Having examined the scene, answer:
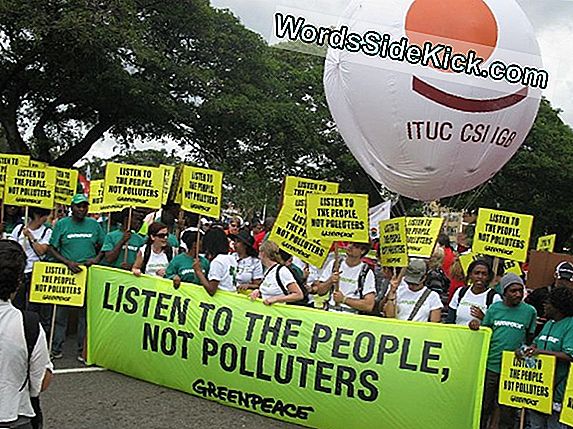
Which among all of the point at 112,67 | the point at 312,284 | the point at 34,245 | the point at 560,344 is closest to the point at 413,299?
the point at 312,284

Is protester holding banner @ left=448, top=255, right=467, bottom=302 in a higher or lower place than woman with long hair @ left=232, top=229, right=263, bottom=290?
higher

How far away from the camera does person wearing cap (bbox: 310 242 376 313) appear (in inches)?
261

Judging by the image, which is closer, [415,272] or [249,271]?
[415,272]

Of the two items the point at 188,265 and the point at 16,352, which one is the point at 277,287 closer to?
the point at 188,265

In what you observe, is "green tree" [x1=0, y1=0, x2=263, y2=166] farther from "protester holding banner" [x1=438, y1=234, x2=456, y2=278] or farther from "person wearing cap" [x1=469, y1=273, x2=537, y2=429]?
"person wearing cap" [x1=469, y1=273, x2=537, y2=429]

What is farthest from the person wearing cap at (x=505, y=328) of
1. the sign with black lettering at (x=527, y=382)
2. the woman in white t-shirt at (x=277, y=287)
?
the woman in white t-shirt at (x=277, y=287)

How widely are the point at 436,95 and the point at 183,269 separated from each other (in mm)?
3247

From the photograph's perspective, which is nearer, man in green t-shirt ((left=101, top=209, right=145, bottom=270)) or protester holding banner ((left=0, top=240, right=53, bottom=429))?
protester holding banner ((left=0, top=240, right=53, bottom=429))

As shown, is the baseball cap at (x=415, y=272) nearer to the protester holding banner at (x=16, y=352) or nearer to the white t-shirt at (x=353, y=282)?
the white t-shirt at (x=353, y=282)

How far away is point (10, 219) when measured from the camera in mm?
8852

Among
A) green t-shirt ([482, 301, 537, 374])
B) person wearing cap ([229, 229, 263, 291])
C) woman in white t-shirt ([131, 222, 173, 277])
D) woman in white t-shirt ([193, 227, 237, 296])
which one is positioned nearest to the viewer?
green t-shirt ([482, 301, 537, 374])

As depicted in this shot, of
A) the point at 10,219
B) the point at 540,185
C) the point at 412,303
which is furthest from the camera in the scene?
the point at 540,185

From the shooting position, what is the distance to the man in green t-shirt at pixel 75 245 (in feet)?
25.5

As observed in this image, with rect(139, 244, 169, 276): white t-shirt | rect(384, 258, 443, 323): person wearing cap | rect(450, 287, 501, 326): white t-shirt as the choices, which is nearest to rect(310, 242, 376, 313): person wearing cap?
rect(384, 258, 443, 323): person wearing cap
